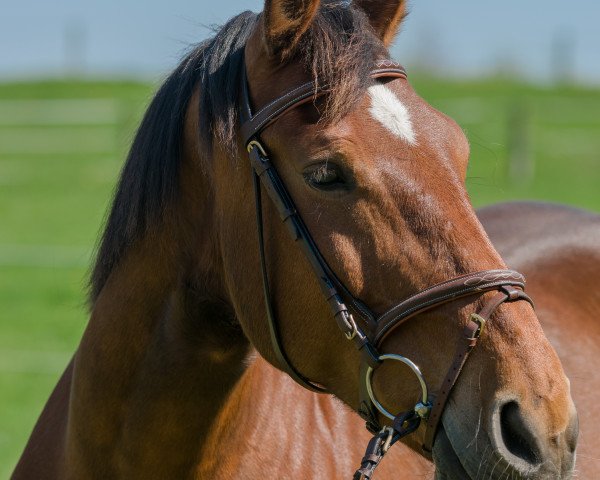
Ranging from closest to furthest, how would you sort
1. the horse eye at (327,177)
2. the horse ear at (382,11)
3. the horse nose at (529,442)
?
the horse nose at (529,442), the horse eye at (327,177), the horse ear at (382,11)

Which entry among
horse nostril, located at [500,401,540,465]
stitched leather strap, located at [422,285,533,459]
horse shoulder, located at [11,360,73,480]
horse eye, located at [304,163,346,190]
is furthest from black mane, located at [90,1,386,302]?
horse nostril, located at [500,401,540,465]

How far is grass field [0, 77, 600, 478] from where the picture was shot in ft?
29.2

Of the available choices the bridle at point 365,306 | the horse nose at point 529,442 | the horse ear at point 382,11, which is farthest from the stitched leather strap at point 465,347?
the horse ear at point 382,11

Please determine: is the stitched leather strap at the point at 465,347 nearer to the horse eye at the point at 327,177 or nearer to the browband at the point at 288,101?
the horse eye at the point at 327,177

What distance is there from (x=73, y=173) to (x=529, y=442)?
74.9 ft

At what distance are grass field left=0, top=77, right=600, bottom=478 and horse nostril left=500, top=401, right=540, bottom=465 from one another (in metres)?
1.27

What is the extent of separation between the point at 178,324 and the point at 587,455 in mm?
1640

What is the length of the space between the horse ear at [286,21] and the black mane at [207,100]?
41 mm

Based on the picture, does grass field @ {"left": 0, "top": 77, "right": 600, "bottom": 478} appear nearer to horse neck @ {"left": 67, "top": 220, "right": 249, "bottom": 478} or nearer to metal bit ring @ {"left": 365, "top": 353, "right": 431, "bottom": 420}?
horse neck @ {"left": 67, "top": 220, "right": 249, "bottom": 478}

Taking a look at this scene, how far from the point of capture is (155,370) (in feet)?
8.97

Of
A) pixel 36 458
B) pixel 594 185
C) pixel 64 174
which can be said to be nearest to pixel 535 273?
pixel 36 458

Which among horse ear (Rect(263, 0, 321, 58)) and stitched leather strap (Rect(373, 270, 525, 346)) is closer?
stitched leather strap (Rect(373, 270, 525, 346))

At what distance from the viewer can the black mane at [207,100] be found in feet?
8.14

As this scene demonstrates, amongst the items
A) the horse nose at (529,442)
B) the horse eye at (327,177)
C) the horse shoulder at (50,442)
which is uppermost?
the horse eye at (327,177)
